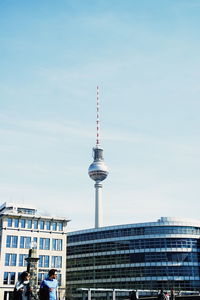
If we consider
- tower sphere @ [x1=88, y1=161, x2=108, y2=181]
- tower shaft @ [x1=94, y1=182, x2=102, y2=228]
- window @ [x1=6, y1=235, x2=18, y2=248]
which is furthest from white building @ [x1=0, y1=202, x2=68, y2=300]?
tower sphere @ [x1=88, y1=161, x2=108, y2=181]

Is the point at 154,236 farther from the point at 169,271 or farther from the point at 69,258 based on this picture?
the point at 69,258

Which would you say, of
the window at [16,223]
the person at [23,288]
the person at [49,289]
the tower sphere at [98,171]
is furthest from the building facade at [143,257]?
the person at [49,289]

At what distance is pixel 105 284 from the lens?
300 feet

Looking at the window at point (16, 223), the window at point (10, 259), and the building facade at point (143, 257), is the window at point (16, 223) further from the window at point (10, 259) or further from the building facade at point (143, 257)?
the building facade at point (143, 257)

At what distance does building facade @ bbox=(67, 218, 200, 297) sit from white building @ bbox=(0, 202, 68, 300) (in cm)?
1196

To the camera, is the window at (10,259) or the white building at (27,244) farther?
the window at (10,259)

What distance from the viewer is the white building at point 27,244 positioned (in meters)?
76.3

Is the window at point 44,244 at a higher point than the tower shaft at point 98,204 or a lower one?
lower

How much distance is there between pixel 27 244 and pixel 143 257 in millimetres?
25497

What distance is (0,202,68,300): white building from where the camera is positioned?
250ft

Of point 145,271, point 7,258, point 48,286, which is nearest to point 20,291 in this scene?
point 48,286

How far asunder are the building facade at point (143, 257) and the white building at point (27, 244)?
1196cm

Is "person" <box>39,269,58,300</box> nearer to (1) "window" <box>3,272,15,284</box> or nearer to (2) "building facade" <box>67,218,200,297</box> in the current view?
(1) "window" <box>3,272,15,284</box>

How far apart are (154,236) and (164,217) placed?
6296 millimetres
